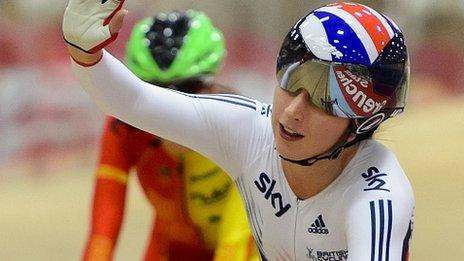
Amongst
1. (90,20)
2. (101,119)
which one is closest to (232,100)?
(90,20)

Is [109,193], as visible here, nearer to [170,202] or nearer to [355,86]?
[170,202]

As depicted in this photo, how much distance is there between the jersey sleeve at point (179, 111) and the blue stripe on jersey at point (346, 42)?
301mm

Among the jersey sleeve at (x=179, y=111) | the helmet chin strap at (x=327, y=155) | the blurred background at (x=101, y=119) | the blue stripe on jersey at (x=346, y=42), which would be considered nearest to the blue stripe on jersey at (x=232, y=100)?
the jersey sleeve at (x=179, y=111)

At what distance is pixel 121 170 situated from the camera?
2498 mm

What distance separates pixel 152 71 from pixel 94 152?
93.5 inches

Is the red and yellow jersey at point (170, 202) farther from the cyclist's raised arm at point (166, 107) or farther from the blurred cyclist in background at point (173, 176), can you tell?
the cyclist's raised arm at point (166, 107)

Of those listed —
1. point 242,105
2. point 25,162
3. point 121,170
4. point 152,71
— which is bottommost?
point 25,162

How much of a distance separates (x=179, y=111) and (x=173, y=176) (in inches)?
19.4

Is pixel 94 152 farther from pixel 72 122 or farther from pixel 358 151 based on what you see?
pixel 358 151

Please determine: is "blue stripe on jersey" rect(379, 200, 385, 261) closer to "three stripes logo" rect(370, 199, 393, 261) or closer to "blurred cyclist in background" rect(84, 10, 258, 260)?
"three stripes logo" rect(370, 199, 393, 261)

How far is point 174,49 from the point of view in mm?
2576

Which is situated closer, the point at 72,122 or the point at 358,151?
the point at 358,151

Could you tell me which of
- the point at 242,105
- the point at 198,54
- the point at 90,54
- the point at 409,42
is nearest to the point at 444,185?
the point at 409,42

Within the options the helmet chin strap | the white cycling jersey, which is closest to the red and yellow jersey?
the white cycling jersey
